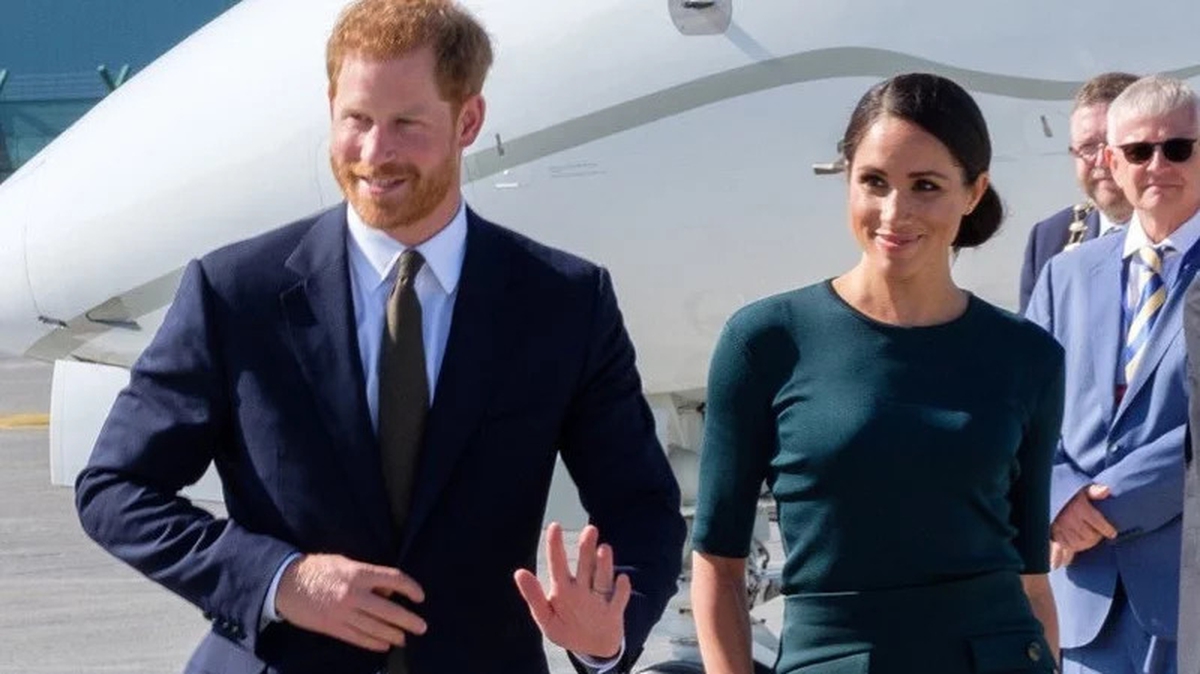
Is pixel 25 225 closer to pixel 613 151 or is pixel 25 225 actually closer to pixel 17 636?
pixel 613 151

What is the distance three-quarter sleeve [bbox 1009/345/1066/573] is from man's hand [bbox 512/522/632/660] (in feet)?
2.20

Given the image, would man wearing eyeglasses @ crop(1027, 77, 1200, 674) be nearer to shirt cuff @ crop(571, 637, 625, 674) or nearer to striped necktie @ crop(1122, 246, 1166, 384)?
striped necktie @ crop(1122, 246, 1166, 384)

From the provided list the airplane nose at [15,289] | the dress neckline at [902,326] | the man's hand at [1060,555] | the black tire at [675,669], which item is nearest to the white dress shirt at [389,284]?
the dress neckline at [902,326]

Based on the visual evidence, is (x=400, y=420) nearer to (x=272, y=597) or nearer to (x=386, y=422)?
(x=386, y=422)

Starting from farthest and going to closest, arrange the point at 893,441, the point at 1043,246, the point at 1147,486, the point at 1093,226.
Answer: the point at 1043,246, the point at 1093,226, the point at 1147,486, the point at 893,441

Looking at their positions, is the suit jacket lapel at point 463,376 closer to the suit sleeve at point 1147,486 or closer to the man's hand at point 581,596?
the man's hand at point 581,596

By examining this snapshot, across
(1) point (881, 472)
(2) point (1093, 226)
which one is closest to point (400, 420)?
(1) point (881, 472)

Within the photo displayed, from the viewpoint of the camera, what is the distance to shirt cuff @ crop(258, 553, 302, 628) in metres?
2.83

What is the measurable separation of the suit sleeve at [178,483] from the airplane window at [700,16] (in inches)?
138

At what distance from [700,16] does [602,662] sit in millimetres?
3659

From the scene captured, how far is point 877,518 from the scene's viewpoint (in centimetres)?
313

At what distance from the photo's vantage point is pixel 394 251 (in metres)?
3.01

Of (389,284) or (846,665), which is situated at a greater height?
(389,284)

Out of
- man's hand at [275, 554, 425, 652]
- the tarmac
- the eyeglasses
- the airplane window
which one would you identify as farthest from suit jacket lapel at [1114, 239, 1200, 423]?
the tarmac
